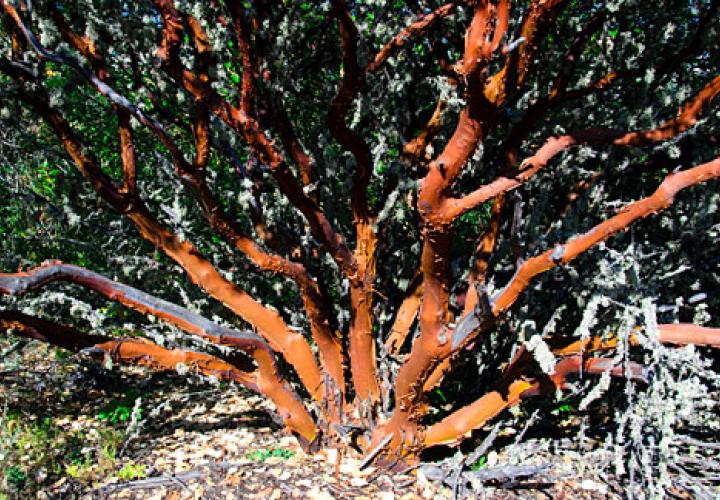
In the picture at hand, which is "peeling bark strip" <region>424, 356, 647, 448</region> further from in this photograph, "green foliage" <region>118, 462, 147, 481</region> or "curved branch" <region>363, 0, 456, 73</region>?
"curved branch" <region>363, 0, 456, 73</region>

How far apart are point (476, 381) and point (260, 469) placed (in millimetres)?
1311

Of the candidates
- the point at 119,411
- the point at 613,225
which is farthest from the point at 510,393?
the point at 119,411

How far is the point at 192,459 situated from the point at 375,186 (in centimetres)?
181

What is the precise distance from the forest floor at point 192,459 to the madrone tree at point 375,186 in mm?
204

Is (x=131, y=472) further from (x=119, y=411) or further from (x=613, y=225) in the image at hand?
(x=613, y=225)

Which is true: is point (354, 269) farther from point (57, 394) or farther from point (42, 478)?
point (57, 394)

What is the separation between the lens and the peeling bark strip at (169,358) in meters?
2.64

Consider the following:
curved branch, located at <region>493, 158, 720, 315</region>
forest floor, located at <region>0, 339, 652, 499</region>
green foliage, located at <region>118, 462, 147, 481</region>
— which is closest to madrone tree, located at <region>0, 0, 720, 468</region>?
curved branch, located at <region>493, 158, 720, 315</region>

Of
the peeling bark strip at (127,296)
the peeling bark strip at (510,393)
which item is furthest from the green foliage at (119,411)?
the peeling bark strip at (510,393)

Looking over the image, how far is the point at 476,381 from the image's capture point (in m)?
3.40

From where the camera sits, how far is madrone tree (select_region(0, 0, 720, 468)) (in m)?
2.30

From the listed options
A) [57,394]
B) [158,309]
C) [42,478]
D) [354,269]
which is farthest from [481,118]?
[57,394]

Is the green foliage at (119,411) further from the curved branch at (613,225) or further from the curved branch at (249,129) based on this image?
the curved branch at (613,225)

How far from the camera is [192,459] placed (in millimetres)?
3047
